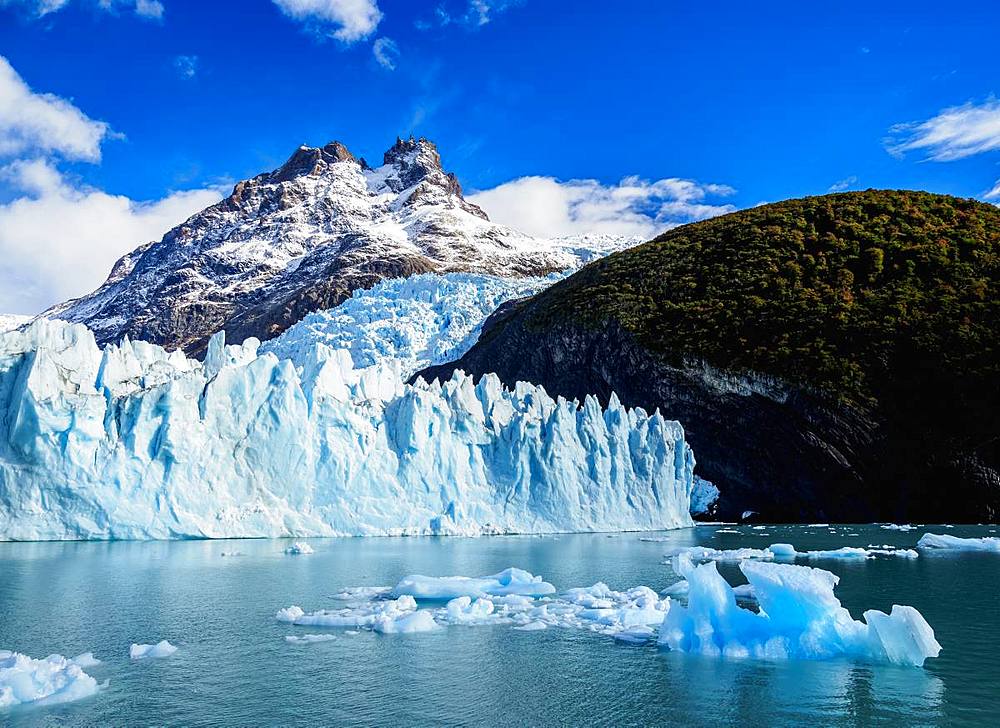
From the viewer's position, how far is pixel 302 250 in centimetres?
15000

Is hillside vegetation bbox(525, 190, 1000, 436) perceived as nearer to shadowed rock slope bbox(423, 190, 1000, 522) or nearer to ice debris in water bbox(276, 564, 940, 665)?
shadowed rock slope bbox(423, 190, 1000, 522)

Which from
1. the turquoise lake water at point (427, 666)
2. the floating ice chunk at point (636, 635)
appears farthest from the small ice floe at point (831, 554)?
the floating ice chunk at point (636, 635)

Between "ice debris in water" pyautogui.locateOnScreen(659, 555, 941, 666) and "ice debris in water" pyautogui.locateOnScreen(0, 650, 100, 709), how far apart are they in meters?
7.63

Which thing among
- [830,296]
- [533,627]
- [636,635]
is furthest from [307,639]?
[830,296]

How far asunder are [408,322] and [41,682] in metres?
57.9

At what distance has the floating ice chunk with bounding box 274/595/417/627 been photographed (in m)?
13.4

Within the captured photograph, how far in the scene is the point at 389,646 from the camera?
12172 mm

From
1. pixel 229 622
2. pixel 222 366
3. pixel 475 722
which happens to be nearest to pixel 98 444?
pixel 222 366

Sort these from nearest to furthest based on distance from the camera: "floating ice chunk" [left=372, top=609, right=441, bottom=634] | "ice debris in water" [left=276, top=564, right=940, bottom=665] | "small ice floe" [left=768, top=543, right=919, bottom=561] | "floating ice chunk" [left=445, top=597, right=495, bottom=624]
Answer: "ice debris in water" [left=276, top=564, right=940, bottom=665] → "floating ice chunk" [left=372, top=609, right=441, bottom=634] → "floating ice chunk" [left=445, top=597, right=495, bottom=624] → "small ice floe" [left=768, top=543, right=919, bottom=561]

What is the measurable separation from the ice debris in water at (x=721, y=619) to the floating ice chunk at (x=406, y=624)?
0.02 meters

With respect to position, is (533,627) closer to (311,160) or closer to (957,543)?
(957,543)

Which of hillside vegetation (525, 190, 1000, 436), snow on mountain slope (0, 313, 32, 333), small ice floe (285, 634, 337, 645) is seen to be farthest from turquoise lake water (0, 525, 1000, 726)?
snow on mountain slope (0, 313, 32, 333)

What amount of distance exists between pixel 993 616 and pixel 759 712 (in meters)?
7.61

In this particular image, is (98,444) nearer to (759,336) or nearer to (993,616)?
(993,616)
